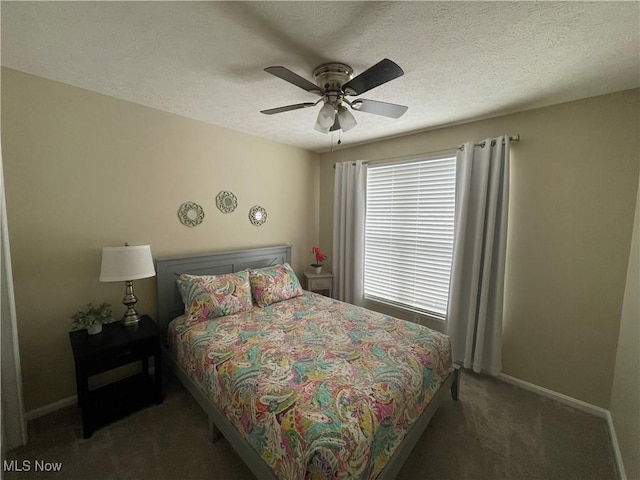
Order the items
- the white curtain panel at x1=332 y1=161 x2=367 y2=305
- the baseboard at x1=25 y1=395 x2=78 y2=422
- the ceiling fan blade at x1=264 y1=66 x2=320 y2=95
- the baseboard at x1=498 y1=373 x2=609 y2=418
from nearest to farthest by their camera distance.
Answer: the ceiling fan blade at x1=264 y1=66 x2=320 y2=95
the baseboard at x1=25 y1=395 x2=78 y2=422
the baseboard at x1=498 y1=373 x2=609 y2=418
the white curtain panel at x1=332 y1=161 x2=367 y2=305

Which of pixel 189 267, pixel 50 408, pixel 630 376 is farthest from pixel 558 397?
pixel 50 408

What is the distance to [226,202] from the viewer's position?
2.89 metres

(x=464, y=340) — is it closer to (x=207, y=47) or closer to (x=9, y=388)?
(x=207, y=47)

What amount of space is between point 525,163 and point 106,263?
358 cm

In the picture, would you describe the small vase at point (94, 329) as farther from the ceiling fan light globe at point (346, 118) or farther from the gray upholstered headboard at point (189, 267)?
the ceiling fan light globe at point (346, 118)

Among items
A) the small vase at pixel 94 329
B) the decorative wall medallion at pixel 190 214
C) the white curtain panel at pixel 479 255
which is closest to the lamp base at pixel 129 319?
the small vase at pixel 94 329

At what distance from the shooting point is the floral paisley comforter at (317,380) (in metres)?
1.13

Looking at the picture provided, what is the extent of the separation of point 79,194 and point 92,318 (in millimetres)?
976

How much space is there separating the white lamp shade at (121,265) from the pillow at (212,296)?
1.33ft

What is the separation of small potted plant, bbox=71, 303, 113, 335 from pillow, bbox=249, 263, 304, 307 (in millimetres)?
1192

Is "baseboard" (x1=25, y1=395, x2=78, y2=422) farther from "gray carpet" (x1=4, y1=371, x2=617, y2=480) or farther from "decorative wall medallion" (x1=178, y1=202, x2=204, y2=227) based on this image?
"decorative wall medallion" (x1=178, y1=202, x2=204, y2=227)

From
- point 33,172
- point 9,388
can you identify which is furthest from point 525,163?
point 9,388

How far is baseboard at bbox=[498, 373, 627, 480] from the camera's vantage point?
163 centimetres

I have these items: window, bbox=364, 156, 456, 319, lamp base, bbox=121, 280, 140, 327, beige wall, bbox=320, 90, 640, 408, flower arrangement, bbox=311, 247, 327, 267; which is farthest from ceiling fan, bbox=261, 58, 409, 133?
flower arrangement, bbox=311, 247, 327, 267
